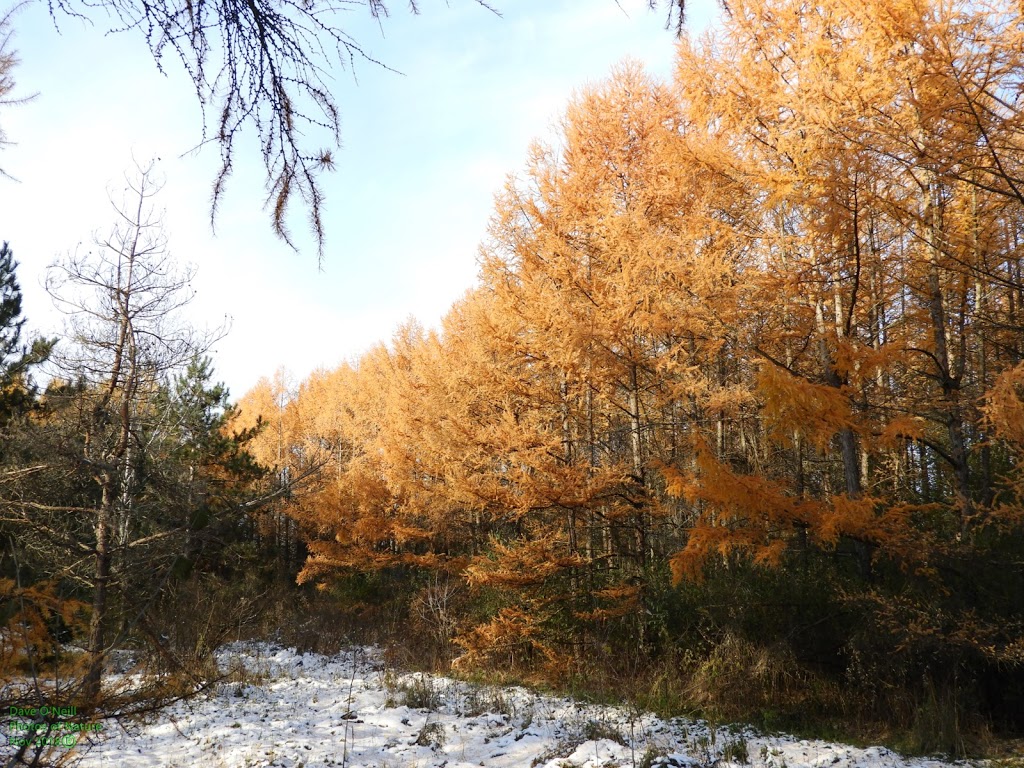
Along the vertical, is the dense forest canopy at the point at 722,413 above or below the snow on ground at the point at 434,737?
above

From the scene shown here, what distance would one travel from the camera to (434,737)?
606 cm

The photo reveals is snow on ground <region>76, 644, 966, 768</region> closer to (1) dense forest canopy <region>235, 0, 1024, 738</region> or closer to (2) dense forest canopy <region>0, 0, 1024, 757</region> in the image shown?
(2) dense forest canopy <region>0, 0, 1024, 757</region>

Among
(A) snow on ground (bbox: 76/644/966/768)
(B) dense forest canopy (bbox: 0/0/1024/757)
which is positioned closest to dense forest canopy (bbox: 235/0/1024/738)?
(B) dense forest canopy (bbox: 0/0/1024/757)

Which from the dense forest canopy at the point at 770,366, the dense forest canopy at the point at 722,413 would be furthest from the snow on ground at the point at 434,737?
the dense forest canopy at the point at 770,366

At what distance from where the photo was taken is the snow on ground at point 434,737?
530 centimetres

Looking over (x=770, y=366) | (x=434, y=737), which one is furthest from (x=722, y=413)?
(x=434, y=737)

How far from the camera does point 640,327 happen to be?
808 centimetres

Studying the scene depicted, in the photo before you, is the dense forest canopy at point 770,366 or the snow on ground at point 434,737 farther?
the dense forest canopy at point 770,366

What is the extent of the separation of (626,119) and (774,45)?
10.0 ft

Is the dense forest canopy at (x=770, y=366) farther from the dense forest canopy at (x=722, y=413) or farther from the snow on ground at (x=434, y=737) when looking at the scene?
the snow on ground at (x=434, y=737)

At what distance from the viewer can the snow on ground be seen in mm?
5305

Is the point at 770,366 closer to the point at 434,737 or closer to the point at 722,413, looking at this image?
the point at 722,413

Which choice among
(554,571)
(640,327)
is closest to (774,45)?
(640,327)

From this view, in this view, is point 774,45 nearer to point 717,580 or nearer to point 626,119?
point 626,119
